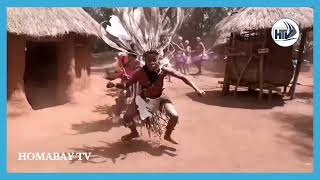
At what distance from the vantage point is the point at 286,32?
245 inches

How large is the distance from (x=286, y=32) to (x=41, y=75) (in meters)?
3.93

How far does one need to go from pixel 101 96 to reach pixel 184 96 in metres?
1.26

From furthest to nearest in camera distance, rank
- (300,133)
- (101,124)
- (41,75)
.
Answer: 1. (41,75)
2. (101,124)
3. (300,133)

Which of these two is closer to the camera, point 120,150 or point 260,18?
point 120,150

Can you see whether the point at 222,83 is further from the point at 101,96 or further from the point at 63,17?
the point at 63,17

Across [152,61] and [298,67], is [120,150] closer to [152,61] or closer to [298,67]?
[152,61]

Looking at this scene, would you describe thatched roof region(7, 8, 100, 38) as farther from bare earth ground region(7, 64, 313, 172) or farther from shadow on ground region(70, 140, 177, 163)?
shadow on ground region(70, 140, 177, 163)

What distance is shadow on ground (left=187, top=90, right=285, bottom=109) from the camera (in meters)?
7.09

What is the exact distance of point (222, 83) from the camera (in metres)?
7.44

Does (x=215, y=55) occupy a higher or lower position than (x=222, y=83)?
higher

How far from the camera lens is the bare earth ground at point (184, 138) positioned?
5934 mm

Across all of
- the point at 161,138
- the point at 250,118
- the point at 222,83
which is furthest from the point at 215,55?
the point at 161,138

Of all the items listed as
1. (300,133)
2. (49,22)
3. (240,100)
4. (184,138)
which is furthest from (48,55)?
(300,133)

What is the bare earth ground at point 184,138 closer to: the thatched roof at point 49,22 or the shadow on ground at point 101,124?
the shadow on ground at point 101,124
